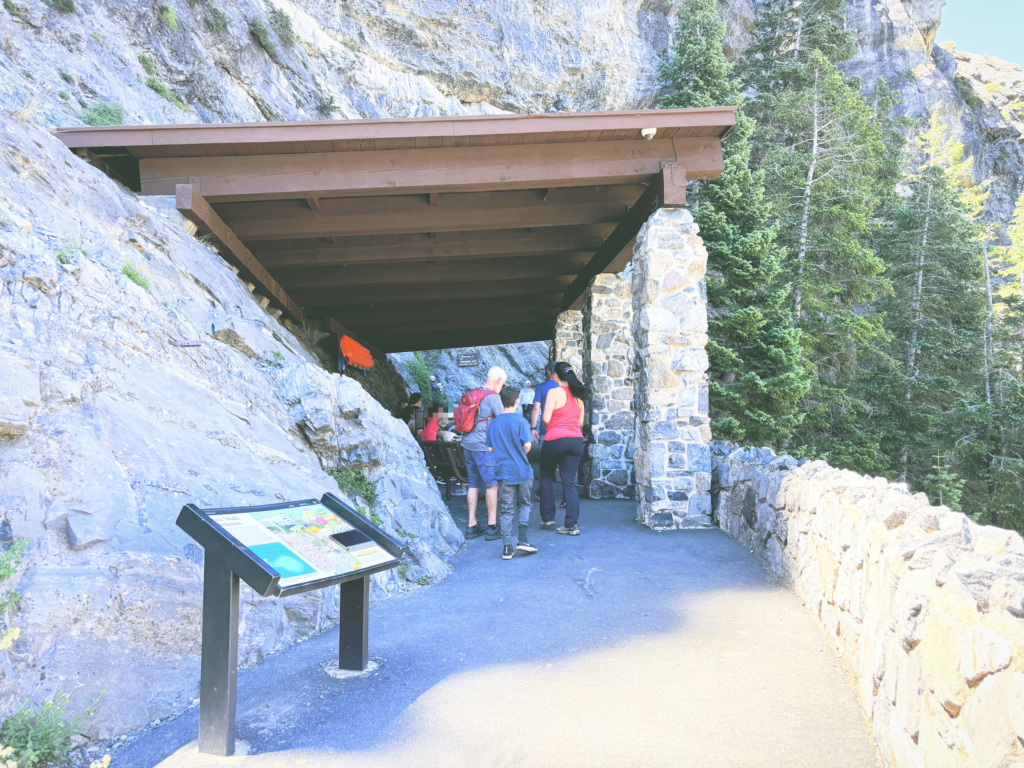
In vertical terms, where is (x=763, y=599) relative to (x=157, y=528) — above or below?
below

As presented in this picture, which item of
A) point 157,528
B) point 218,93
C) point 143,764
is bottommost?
point 143,764

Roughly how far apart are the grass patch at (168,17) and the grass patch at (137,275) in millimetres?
12169

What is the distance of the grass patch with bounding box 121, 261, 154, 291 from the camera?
4.90 metres

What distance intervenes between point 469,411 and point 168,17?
13.2m

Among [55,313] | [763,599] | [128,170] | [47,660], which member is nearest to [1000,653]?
[763,599]

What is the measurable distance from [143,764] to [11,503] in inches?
51.8

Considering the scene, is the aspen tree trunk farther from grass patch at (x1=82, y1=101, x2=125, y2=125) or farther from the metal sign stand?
the metal sign stand

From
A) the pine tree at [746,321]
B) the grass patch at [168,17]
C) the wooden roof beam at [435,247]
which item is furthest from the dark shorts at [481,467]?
the grass patch at [168,17]

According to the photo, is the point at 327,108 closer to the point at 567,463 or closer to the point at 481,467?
the point at 481,467

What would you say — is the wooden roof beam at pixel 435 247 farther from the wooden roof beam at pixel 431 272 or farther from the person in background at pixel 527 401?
the person in background at pixel 527 401

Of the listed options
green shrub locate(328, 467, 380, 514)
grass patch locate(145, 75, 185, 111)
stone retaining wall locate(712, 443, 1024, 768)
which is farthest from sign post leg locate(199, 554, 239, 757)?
grass patch locate(145, 75, 185, 111)

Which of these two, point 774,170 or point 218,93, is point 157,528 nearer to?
point 218,93

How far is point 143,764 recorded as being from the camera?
2.41 metres

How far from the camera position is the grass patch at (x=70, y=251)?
13.6 feet
